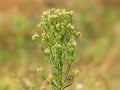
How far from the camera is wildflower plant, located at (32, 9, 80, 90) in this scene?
568cm

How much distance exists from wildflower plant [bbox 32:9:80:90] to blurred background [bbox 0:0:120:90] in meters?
5.75

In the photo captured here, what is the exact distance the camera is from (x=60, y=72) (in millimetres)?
5746

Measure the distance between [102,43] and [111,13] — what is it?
2407mm

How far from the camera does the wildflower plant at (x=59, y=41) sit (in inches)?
224

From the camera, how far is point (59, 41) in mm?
5719

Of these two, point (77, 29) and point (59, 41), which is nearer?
point (59, 41)

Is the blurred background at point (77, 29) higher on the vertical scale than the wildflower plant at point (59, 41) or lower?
higher

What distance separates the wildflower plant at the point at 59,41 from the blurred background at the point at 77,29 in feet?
18.9

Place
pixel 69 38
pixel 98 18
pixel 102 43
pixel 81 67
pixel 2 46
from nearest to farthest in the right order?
pixel 69 38 → pixel 81 67 → pixel 102 43 → pixel 2 46 → pixel 98 18

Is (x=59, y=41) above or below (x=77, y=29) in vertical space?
below

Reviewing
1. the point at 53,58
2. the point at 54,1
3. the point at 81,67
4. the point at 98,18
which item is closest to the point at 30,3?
the point at 54,1

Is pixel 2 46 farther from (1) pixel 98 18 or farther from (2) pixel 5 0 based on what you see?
(1) pixel 98 18

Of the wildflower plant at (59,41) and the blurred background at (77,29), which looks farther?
the blurred background at (77,29)

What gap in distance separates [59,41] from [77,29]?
22.9 feet
